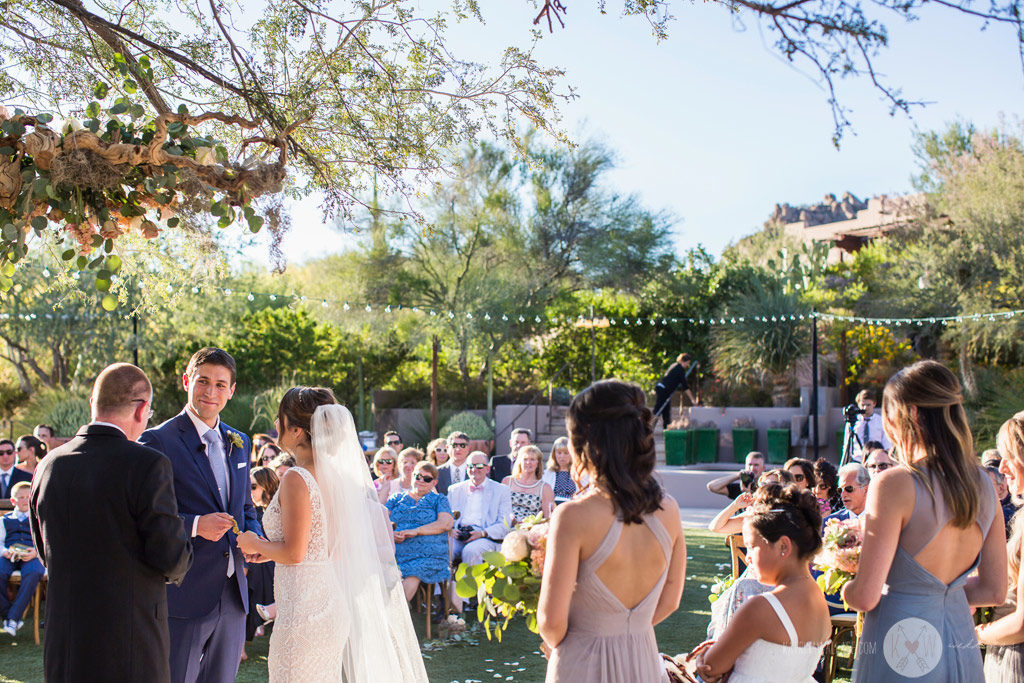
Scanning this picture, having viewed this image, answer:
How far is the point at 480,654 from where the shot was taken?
21.5 ft

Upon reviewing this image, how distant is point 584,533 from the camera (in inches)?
95.8

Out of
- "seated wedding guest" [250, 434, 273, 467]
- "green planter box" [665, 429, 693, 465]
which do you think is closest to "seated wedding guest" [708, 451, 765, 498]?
"seated wedding guest" [250, 434, 273, 467]

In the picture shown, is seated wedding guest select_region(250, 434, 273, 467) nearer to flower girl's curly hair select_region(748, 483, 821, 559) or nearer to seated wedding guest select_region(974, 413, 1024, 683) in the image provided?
flower girl's curly hair select_region(748, 483, 821, 559)

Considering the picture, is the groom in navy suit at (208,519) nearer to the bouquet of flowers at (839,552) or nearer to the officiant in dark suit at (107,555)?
the officiant in dark suit at (107,555)

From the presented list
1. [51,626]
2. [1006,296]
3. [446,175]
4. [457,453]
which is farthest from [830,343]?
[51,626]

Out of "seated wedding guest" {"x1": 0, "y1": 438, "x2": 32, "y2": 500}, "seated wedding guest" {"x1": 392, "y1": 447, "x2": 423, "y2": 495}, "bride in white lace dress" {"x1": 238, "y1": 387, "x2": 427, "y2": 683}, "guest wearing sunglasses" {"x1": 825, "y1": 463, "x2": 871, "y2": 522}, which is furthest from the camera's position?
"seated wedding guest" {"x1": 0, "y1": 438, "x2": 32, "y2": 500}

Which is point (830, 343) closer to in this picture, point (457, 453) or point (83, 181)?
point (457, 453)

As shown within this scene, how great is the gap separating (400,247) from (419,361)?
3.25m

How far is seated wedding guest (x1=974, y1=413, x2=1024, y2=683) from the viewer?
3.00m

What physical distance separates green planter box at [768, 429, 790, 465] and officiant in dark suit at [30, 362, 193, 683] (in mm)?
16866

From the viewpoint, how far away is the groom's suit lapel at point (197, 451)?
3.74m

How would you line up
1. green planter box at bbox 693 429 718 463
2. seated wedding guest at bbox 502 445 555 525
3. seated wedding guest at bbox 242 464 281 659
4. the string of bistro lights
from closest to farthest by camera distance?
seated wedding guest at bbox 242 464 281 659, seated wedding guest at bbox 502 445 555 525, green planter box at bbox 693 429 718 463, the string of bistro lights

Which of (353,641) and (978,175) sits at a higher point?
(978,175)

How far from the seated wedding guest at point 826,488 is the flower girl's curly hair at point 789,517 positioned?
363 centimetres
